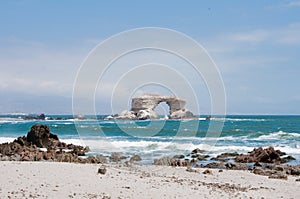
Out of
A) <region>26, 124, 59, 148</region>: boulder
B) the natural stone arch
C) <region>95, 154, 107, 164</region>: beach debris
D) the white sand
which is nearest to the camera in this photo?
the white sand

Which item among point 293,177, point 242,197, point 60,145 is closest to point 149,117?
point 60,145

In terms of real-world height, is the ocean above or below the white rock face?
below

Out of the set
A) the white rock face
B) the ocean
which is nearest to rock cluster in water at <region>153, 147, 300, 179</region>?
the ocean

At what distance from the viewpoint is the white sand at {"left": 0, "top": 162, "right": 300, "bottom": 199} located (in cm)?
1088

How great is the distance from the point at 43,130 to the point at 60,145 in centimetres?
169

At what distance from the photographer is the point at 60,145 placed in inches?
1240

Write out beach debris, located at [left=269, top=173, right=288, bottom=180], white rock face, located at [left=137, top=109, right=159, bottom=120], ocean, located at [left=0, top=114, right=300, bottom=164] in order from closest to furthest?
beach debris, located at [left=269, top=173, right=288, bottom=180], ocean, located at [left=0, top=114, right=300, bottom=164], white rock face, located at [left=137, top=109, right=159, bottom=120]

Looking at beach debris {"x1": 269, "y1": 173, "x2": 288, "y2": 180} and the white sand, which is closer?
the white sand

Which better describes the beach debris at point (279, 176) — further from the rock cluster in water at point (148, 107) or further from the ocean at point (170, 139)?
the rock cluster in water at point (148, 107)

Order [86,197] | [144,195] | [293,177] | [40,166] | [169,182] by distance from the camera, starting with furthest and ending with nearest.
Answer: [293,177] → [40,166] → [169,182] → [144,195] → [86,197]

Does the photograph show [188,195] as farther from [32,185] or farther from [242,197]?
[32,185]

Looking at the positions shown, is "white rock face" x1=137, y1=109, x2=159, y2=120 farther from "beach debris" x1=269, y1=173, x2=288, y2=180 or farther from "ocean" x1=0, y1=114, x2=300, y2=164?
"beach debris" x1=269, y1=173, x2=288, y2=180

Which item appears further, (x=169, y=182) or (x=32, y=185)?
(x=169, y=182)

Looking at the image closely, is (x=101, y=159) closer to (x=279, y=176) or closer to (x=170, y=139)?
(x=279, y=176)
